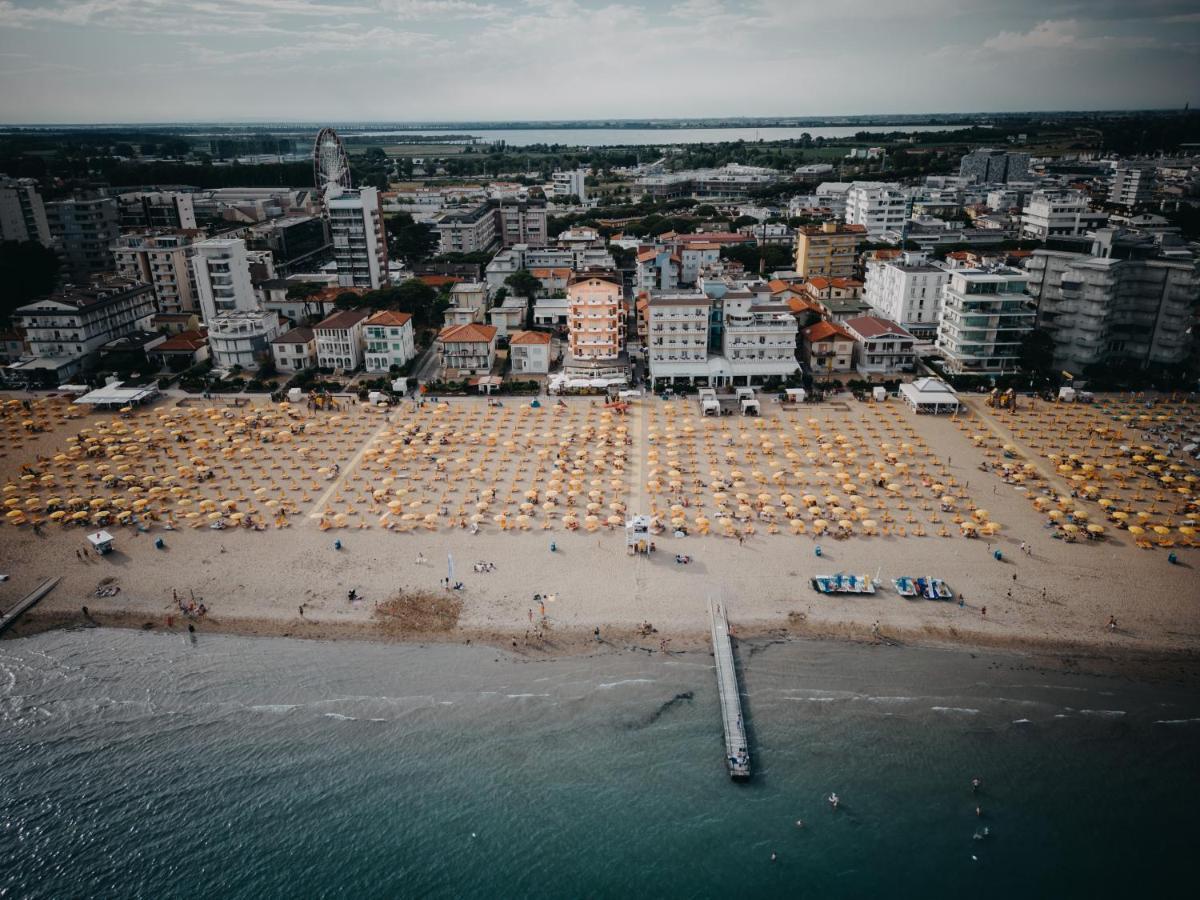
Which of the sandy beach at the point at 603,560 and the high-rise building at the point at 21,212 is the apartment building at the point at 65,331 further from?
the high-rise building at the point at 21,212

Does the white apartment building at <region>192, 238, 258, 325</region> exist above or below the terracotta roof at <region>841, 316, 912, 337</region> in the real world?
above

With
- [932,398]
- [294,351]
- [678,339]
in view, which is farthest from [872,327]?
[294,351]

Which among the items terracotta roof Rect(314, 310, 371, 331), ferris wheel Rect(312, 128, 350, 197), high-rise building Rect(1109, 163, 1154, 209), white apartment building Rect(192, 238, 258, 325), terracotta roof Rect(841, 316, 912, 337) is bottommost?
terracotta roof Rect(841, 316, 912, 337)

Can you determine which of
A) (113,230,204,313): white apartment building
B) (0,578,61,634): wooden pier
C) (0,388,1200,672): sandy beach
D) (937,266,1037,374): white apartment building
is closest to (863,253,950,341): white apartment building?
(937,266,1037,374): white apartment building

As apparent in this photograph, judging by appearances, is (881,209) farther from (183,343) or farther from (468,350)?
(183,343)

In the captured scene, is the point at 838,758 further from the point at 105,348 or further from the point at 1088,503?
the point at 105,348

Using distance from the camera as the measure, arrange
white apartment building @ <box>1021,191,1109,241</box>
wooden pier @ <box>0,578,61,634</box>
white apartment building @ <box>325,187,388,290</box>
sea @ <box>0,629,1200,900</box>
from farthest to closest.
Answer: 1. white apartment building @ <box>1021,191,1109,241</box>
2. white apartment building @ <box>325,187,388,290</box>
3. wooden pier @ <box>0,578,61,634</box>
4. sea @ <box>0,629,1200,900</box>

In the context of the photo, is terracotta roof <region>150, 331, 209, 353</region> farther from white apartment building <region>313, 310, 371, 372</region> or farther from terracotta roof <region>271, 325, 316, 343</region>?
white apartment building <region>313, 310, 371, 372</region>
